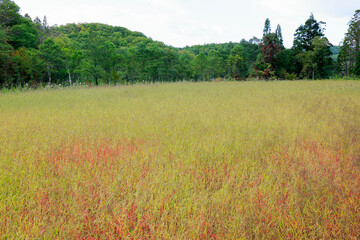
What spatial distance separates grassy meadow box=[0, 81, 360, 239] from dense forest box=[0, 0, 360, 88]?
62.1 ft

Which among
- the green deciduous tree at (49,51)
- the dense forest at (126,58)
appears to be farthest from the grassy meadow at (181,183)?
the green deciduous tree at (49,51)

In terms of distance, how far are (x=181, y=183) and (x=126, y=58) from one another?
115 feet

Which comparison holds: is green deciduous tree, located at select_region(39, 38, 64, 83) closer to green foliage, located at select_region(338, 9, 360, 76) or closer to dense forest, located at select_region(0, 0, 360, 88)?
dense forest, located at select_region(0, 0, 360, 88)

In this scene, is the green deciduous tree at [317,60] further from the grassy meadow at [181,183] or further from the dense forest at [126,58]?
the grassy meadow at [181,183]

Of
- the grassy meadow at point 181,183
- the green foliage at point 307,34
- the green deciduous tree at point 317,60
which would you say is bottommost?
the grassy meadow at point 181,183

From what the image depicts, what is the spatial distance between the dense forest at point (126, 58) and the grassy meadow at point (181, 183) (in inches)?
745

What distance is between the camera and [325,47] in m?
32.2

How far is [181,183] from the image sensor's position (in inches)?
89.4

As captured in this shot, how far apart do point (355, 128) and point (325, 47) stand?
36582 mm

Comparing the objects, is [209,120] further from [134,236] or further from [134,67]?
[134,67]

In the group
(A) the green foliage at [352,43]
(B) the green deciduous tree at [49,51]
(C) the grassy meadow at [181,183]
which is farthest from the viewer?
(A) the green foliage at [352,43]

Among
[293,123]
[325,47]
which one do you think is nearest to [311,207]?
[293,123]

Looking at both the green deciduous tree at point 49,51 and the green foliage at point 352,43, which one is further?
the green foliage at point 352,43

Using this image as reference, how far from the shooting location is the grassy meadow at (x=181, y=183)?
5.33ft
